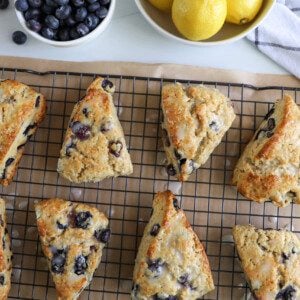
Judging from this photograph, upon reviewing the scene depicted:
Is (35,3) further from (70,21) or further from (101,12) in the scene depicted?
(101,12)

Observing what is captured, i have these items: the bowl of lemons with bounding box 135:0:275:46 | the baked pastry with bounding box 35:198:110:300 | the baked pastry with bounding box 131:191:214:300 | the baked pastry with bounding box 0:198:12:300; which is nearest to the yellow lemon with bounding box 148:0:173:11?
the bowl of lemons with bounding box 135:0:275:46

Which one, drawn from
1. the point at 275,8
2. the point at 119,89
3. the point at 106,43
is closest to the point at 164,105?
the point at 119,89

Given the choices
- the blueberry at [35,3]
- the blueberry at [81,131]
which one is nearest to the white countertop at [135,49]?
the blueberry at [35,3]

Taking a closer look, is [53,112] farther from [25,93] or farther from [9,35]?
[9,35]

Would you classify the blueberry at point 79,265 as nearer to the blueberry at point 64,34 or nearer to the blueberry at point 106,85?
the blueberry at point 106,85

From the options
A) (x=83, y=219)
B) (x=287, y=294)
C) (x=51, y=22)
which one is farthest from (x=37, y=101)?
(x=287, y=294)

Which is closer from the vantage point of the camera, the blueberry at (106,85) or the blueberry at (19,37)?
the blueberry at (106,85)
